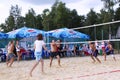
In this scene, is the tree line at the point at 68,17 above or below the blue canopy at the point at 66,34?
above

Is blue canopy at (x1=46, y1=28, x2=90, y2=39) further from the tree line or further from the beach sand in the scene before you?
the tree line

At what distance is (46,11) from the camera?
60.4 metres

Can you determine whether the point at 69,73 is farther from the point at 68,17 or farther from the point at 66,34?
the point at 68,17

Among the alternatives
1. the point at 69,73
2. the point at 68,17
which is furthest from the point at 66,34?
the point at 68,17

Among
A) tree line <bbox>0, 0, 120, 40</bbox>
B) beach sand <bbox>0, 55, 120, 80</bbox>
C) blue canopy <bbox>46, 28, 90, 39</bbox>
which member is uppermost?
tree line <bbox>0, 0, 120, 40</bbox>

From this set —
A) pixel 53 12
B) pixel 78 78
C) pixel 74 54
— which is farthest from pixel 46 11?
pixel 78 78

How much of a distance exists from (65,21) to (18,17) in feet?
60.0

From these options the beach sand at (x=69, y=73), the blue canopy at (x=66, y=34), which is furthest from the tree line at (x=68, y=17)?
the beach sand at (x=69, y=73)

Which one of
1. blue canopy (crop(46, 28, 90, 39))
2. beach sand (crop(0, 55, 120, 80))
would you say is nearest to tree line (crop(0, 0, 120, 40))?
blue canopy (crop(46, 28, 90, 39))

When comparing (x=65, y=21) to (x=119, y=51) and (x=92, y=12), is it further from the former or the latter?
(x=119, y=51)

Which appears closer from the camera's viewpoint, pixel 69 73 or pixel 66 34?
pixel 69 73

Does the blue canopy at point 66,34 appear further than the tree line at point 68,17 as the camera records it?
No

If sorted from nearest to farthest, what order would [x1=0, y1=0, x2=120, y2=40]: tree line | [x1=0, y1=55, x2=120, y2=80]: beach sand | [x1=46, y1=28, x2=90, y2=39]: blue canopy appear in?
[x1=0, y1=55, x2=120, y2=80]: beach sand, [x1=46, y1=28, x2=90, y2=39]: blue canopy, [x1=0, y1=0, x2=120, y2=40]: tree line

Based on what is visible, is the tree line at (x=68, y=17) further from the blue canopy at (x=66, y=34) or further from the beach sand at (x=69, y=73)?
the beach sand at (x=69, y=73)
